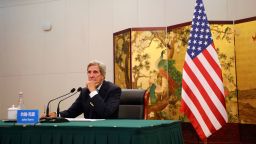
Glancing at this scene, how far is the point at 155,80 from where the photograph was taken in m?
5.86

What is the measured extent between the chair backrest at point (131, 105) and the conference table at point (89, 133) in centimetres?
104

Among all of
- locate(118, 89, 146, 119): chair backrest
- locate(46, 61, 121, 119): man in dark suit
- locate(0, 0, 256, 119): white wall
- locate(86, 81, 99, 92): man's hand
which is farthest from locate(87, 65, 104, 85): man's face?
locate(0, 0, 256, 119): white wall

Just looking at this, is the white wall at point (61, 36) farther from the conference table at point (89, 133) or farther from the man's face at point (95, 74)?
the conference table at point (89, 133)

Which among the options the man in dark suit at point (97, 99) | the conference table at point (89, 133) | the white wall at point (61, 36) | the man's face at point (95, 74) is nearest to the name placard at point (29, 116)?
the conference table at point (89, 133)

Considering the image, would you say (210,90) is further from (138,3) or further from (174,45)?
(138,3)

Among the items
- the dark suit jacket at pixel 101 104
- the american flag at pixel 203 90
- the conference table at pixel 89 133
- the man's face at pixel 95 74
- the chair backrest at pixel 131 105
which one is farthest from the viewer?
the american flag at pixel 203 90

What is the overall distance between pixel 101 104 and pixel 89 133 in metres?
1.13

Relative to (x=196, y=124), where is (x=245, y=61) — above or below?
above

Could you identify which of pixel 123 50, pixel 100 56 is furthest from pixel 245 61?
pixel 100 56

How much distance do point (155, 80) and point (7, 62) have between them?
3.92 meters

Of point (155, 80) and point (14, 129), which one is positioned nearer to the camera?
point (14, 129)

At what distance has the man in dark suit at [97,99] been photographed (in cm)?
325

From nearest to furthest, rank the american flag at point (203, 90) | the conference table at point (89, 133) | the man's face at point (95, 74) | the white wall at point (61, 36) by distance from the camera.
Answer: the conference table at point (89, 133)
the man's face at point (95, 74)
the american flag at point (203, 90)
the white wall at point (61, 36)

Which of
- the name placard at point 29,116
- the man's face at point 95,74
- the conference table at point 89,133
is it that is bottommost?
the conference table at point 89,133
